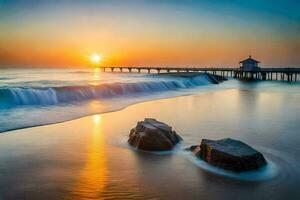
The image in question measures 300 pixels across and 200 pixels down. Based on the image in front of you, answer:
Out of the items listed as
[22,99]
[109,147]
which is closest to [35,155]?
[109,147]

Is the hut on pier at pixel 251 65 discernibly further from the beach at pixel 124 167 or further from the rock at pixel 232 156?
the rock at pixel 232 156

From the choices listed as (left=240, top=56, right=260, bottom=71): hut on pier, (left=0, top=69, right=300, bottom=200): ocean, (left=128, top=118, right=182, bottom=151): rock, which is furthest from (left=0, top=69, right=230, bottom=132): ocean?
(left=240, top=56, right=260, bottom=71): hut on pier

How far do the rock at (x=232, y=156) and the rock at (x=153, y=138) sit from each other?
1.25m

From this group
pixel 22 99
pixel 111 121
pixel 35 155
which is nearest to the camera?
pixel 35 155

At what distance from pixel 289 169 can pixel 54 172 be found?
182 inches

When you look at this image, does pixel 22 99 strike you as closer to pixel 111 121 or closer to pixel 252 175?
pixel 111 121

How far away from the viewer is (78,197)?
500 cm

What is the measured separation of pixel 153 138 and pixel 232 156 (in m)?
2.13

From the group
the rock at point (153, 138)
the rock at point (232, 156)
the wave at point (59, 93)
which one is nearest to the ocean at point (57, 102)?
the wave at point (59, 93)

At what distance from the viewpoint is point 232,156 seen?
6133 millimetres

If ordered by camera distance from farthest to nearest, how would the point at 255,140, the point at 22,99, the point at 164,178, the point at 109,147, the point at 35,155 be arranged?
the point at 22,99 → the point at 255,140 → the point at 109,147 → the point at 35,155 → the point at 164,178

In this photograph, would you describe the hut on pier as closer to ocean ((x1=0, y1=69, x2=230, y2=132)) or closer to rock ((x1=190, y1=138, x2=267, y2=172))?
ocean ((x1=0, y1=69, x2=230, y2=132))

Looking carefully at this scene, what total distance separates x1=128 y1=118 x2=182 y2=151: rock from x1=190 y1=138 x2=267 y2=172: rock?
1247 millimetres

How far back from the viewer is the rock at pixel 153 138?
760 cm
